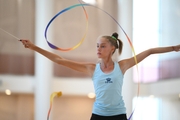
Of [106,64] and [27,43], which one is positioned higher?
[27,43]

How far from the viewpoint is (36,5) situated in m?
1.97

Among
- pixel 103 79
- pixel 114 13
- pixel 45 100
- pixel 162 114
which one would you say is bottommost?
pixel 162 114

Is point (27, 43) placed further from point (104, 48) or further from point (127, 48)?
point (127, 48)

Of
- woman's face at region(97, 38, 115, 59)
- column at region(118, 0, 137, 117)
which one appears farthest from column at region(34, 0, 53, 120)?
woman's face at region(97, 38, 115, 59)

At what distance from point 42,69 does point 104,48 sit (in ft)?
2.16

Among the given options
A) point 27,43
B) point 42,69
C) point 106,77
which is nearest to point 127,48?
point 42,69

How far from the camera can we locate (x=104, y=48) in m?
1.42

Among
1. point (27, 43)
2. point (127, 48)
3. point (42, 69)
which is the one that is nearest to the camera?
point (27, 43)

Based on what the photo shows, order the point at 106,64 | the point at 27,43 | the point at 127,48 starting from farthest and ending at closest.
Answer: the point at 127,48 < the point at 106,64 < the point at 27,43

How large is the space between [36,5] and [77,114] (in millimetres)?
823

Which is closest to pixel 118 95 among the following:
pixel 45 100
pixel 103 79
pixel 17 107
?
pixel 103 79

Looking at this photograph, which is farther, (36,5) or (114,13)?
(114,13)

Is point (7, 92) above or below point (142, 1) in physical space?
below

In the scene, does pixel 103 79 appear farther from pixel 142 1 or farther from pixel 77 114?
pixel 142 1
